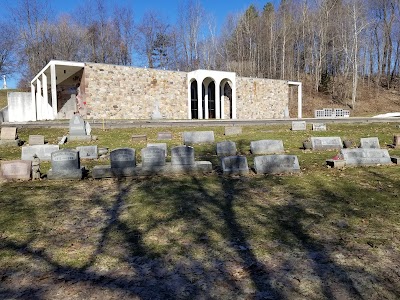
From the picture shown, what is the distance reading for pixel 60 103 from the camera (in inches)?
1243

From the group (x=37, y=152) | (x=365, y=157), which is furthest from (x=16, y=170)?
(x=365, y=157)

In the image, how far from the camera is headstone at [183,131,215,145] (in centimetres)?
1328

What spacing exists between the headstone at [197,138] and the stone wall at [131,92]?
53.0 feet

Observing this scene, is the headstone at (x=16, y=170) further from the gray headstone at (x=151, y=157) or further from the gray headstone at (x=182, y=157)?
the gray headstone at (x=182, y=157)

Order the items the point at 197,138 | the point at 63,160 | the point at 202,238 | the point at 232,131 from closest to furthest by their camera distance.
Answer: the point at 202,238
the point at 63,160
the point at 197,138
the point at 232,131

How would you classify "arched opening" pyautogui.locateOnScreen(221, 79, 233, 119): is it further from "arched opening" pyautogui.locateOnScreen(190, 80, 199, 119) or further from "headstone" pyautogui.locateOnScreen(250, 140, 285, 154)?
"headstone" pyautogui.locateOnScreen(250, 140, 285, 154)

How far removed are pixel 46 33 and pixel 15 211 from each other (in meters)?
43.9

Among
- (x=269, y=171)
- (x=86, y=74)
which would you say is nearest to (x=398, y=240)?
(x=269, y=171)

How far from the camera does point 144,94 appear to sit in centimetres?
2969

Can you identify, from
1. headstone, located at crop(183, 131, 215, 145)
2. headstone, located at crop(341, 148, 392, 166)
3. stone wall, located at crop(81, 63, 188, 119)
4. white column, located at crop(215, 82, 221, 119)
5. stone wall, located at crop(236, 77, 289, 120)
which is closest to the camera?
headstone, located at crop(341, 148, 392, 166)

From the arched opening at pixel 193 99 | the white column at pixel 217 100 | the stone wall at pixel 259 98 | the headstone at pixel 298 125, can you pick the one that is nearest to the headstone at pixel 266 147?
the headstone at pixel 298 125

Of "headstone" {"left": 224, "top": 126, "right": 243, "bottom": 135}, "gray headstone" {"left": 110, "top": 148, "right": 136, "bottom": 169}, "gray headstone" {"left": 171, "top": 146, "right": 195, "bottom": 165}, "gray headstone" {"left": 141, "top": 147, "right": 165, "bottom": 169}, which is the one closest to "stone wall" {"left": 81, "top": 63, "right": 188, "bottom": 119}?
"headstone" {"left": 224, "top": 126, "right": 243, "bottom": 135}

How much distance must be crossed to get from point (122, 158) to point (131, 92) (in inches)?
875

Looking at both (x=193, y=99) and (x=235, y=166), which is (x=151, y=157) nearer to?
(x=235, y=166)
